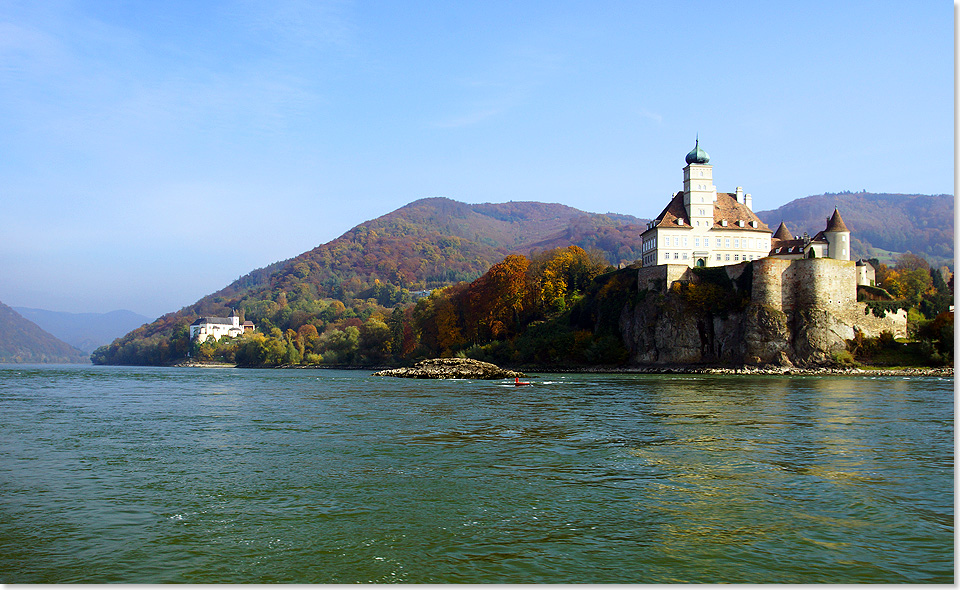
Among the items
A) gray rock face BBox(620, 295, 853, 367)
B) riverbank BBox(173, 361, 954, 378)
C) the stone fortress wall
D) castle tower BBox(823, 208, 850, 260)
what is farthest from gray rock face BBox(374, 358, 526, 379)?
castle tower BBox(823, 208, 850, 260)

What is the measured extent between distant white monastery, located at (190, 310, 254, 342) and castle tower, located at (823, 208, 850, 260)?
135546 millimetres

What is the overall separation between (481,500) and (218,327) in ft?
599

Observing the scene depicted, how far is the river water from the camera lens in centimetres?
902

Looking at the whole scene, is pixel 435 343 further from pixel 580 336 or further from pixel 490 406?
pixel 490 406

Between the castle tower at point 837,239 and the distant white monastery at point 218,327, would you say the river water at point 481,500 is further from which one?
the distant white monastery at point 218,327

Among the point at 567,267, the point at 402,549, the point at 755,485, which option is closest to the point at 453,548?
the point at 402,549

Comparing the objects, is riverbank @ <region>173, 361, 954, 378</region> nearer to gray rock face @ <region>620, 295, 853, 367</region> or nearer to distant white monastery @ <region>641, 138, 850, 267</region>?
gray rock face @ <region>620, 295, 853, 367</region>

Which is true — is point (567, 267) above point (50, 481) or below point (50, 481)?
above

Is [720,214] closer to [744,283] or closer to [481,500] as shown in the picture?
[744,283]

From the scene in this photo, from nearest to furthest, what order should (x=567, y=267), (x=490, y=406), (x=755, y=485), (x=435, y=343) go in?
(x=755, y=485) → (x=490, y=406) → (x=567, y=267) → (x=435, y=343)

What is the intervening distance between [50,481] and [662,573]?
41.0 ft

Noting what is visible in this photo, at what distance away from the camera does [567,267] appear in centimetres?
9031

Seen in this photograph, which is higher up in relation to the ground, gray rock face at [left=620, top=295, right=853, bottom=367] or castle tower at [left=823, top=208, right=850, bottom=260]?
castle tower at [left=823, top=208, right=850, bottom=260]

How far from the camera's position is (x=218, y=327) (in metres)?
181
